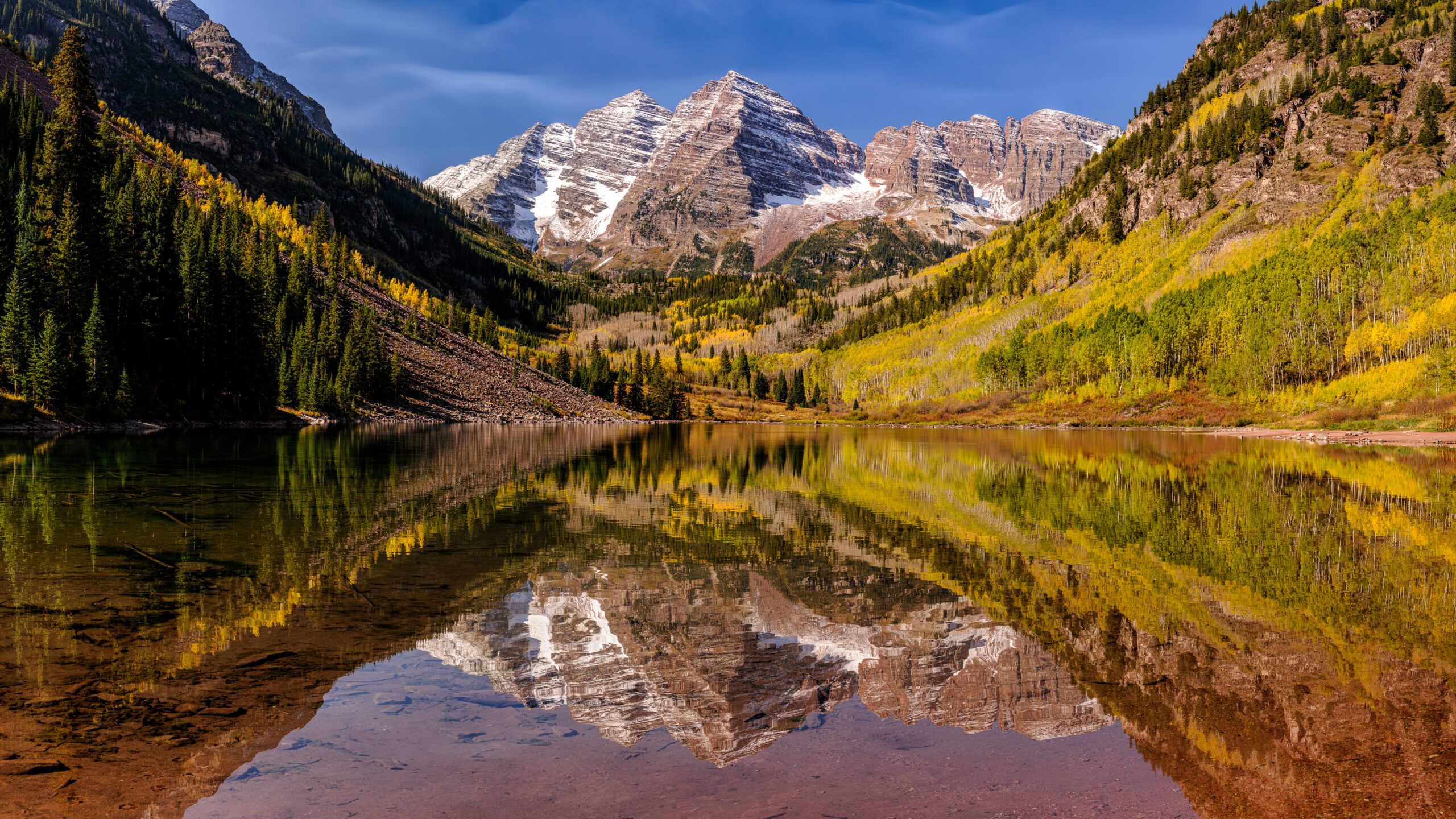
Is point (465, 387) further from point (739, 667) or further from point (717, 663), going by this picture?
point (739, 667)

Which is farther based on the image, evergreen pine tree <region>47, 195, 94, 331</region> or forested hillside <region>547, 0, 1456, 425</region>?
forested hillside <region>547, 0, 1456, 425</region>

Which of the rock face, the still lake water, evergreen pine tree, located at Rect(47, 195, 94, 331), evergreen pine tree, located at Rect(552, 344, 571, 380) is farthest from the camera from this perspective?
evergreen pine tree, located at Rect(552, 344, 571, 380)

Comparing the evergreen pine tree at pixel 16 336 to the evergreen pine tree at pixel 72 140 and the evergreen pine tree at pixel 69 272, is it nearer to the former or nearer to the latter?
the evergreen pine tree at pixel 69 272

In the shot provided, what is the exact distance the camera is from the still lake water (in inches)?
262

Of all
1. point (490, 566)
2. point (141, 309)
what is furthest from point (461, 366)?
point (490, 566)

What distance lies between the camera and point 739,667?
390 inches

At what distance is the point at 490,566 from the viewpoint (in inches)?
600

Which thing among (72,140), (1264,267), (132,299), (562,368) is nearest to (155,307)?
(132,299)

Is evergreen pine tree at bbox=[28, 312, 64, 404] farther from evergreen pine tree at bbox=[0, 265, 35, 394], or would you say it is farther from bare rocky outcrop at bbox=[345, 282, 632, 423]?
bare rocky outcrop at bbox=[345, 282, 632, 423]

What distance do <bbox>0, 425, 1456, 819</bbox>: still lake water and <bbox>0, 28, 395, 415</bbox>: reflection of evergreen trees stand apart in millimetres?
49079

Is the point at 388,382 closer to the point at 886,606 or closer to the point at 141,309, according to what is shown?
the point at 141,309

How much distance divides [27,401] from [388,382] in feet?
193

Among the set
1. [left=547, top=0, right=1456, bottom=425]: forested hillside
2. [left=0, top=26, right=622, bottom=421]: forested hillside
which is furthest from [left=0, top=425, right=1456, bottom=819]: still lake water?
[left=547, top=0, right=1456, bottom=425]: forested hillside

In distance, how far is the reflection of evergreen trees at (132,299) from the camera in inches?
2366
